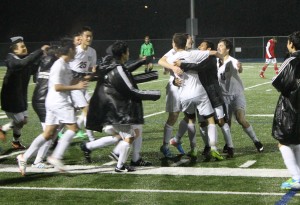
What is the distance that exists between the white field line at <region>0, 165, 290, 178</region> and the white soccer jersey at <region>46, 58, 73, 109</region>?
941 mm

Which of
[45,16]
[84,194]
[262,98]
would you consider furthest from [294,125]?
[45,16]

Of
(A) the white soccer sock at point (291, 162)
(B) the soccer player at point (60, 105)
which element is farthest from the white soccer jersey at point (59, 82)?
(A) the white soccer sock at point (291, 162)

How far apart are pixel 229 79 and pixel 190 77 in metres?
1.17

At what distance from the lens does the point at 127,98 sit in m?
8.43

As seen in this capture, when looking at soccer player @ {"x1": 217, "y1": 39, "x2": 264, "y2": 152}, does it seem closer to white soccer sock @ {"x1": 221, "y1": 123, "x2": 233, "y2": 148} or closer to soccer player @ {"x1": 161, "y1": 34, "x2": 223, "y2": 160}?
white soccer sock @ {"x1": 221, "y1": 123, "x2": 233, "y2": 148}

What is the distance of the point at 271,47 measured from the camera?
32438 mm

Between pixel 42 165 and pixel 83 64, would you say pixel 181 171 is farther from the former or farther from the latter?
pixel 83 64

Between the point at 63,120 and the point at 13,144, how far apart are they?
2928mm

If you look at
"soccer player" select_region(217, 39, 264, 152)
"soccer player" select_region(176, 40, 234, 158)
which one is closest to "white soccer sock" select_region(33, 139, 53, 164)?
"soccer player" select_region(176, 40, 234, 158)

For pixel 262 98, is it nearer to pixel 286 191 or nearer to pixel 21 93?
pixel 21 93

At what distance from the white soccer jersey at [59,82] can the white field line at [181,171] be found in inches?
37.1

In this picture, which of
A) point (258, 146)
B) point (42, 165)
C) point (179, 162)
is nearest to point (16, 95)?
point (42, 165)

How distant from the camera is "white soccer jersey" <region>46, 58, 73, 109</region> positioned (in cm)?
822

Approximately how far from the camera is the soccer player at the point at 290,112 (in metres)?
7.20
